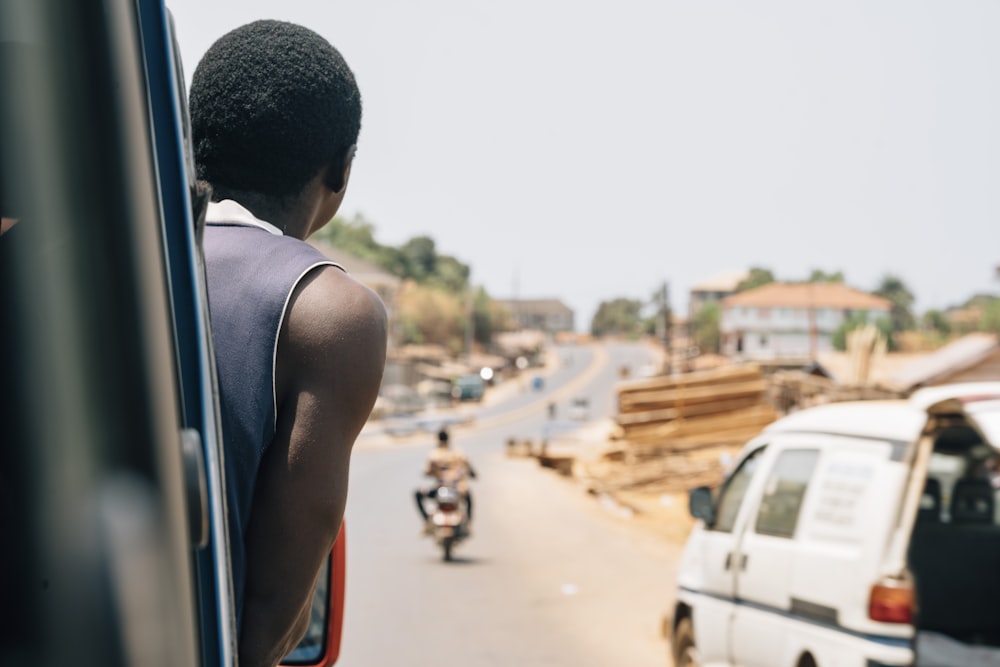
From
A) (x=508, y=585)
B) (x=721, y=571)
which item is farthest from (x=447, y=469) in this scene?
(x=721, y=571)

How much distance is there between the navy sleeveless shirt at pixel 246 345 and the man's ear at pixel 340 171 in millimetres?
261

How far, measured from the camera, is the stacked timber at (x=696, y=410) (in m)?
33.1

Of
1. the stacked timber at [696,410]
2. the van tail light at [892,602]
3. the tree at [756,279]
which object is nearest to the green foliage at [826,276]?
the tree at [756,279]

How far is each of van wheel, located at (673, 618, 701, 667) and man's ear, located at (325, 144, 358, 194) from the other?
18.5 feet

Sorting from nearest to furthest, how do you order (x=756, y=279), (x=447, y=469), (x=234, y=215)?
1. (x=234, y=215)
2. (x=447, y=469)
3. (x=756, y=279)

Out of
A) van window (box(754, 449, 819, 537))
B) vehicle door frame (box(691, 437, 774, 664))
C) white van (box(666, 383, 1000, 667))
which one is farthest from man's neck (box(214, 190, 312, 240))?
vehicle door frame (box(691, 437, 774, 664))

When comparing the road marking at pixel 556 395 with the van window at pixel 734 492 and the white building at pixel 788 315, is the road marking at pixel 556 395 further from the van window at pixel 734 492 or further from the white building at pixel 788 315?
the van window at pixel 734 492

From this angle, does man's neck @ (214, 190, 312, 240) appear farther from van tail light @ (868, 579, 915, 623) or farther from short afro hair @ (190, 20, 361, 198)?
van tail light @ (868, 579, 915, 623)

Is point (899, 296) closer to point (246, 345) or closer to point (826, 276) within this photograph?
point (826, 276)

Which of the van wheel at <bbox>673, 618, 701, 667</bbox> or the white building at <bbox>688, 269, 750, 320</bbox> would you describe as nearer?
the van wheel at <bbox>673, 618, 701, 667</bbox>

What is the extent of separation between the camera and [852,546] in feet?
18.4

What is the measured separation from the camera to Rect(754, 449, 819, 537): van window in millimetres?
6191

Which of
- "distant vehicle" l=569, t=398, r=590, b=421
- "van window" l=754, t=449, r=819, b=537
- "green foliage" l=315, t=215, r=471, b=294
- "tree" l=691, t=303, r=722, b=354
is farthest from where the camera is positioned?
"green foliage" l=315, t=215, r=471, b=294

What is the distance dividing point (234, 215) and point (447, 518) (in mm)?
15488
